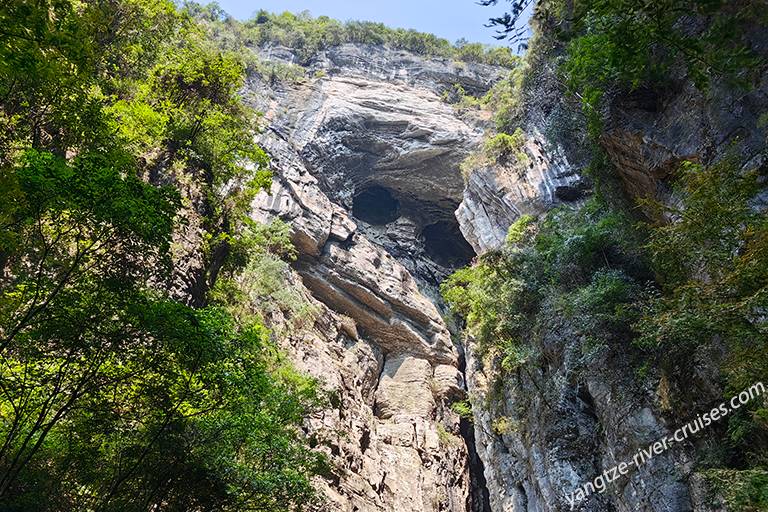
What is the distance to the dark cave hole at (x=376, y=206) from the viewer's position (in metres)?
29.5

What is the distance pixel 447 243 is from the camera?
1200 inches

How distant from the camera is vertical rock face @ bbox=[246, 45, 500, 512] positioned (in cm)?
1741

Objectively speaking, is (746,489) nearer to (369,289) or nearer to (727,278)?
(727,278)

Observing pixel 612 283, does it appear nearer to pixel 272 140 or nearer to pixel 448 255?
pixel 272 140

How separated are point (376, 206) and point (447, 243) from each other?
16.0 feet

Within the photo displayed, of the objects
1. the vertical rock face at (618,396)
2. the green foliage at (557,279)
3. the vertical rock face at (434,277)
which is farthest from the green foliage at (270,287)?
the vertical rock face at (618,396)

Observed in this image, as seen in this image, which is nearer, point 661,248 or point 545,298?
point 661,248

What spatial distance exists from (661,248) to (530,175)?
13.4m

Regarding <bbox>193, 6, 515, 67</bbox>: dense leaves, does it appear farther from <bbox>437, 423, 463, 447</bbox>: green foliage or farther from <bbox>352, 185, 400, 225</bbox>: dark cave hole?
<bbox>437, 423, 463, 447</bbox>: green foliage

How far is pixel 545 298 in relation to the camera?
12.7m

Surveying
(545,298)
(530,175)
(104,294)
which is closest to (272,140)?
(530,175)

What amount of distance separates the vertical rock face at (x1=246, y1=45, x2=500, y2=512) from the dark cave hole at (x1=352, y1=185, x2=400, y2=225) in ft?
0.27

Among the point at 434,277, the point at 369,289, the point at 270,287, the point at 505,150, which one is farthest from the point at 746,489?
the point at 434,277

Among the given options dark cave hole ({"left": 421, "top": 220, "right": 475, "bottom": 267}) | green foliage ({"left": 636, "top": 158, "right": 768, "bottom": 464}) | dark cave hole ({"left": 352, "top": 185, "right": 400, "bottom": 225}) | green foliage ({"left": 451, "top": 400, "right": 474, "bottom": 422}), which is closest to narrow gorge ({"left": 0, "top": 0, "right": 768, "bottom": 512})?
green foliage ({"left": 636, "top": 158, "right": 768, "bottom": 464})
